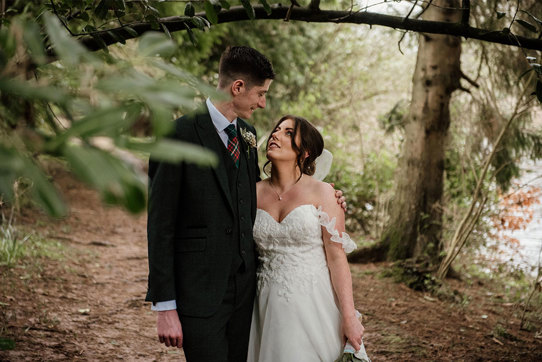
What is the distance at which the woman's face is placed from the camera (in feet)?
8.57

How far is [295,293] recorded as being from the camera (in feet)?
8.05

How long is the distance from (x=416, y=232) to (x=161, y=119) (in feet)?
18.3

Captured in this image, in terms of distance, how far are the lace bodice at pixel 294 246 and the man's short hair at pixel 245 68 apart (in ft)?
2.34

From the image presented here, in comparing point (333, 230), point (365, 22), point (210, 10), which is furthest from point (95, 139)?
point (365, 22)

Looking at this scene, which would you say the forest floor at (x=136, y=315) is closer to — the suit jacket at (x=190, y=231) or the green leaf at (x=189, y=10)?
the suit jacket at (x=190, y=231)

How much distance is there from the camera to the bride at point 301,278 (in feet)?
7.86

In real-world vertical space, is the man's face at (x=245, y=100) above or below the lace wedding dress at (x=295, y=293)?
above

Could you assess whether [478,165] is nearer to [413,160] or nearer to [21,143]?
[413,160]

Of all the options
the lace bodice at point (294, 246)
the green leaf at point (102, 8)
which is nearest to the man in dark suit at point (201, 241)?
the lace bodice at point (294, 246)

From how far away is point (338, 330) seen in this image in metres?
2.45

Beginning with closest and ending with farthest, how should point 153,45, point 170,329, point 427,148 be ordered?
point 153,45 < point 170,329 < point 427,148

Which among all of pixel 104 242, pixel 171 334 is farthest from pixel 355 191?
pixel 171 334

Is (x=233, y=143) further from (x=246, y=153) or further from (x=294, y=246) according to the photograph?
(x=294, y=246)

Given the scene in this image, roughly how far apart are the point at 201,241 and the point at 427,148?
4271 millimetres
